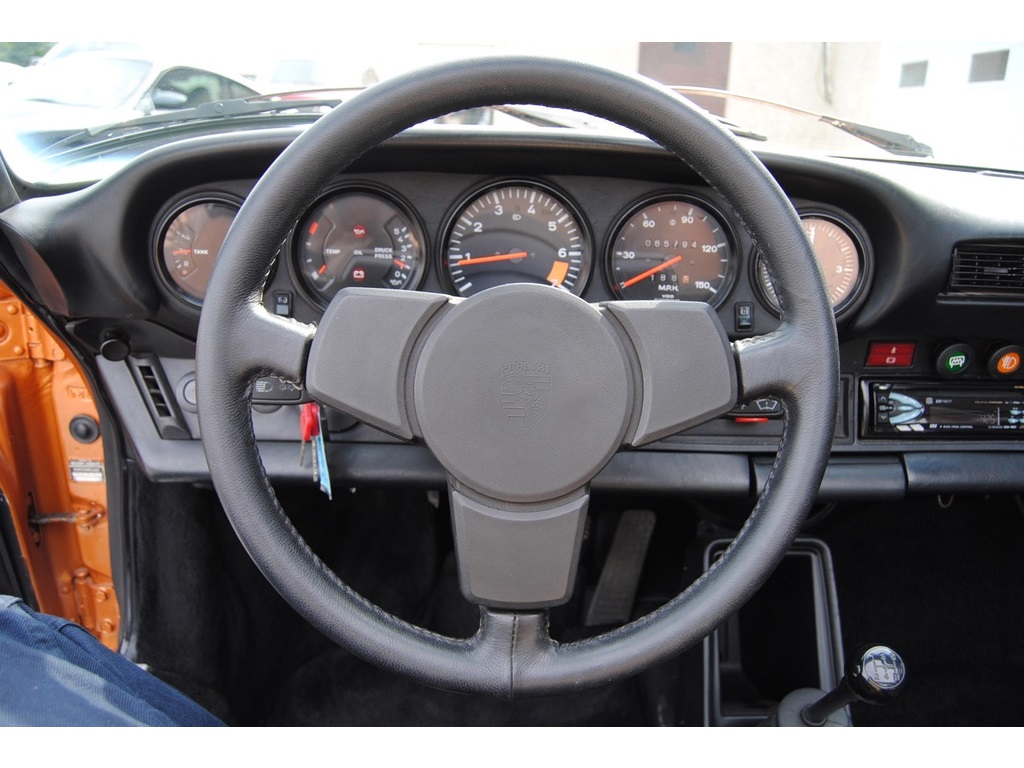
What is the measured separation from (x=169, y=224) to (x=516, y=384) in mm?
914

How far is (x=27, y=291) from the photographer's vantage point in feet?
4.86

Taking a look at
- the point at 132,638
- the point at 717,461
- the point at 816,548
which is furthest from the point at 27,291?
the point at 816,548

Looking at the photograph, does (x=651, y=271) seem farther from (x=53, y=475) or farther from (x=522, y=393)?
(x=53, y=475)

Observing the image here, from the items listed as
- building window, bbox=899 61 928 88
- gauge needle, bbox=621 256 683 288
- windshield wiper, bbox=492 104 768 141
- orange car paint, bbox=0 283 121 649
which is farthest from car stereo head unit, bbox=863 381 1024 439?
orange car paint, bbox=0 283 121 649

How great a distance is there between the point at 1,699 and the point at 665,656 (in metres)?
0.71

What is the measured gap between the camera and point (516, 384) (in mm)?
970

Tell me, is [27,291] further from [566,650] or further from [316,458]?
[566,650]

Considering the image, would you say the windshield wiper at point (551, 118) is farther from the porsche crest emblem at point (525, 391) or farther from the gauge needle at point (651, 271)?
the porsche crest emblem at point (525, 391)

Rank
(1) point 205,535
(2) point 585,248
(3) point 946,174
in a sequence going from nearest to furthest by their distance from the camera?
1. (2) point 585,248
2. (3) point 946,174
3. (1) point 205,535

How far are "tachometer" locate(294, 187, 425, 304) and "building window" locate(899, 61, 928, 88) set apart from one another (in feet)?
3.84

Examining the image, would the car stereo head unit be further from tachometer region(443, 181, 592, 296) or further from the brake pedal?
the brake pedal

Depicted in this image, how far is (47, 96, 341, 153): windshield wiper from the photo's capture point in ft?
5.65

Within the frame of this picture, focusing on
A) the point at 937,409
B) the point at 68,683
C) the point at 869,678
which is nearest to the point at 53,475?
the point at 68,683

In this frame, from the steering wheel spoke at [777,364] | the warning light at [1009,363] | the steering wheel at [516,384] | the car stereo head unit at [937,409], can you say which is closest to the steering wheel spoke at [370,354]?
the steering wheel at [516,384]
